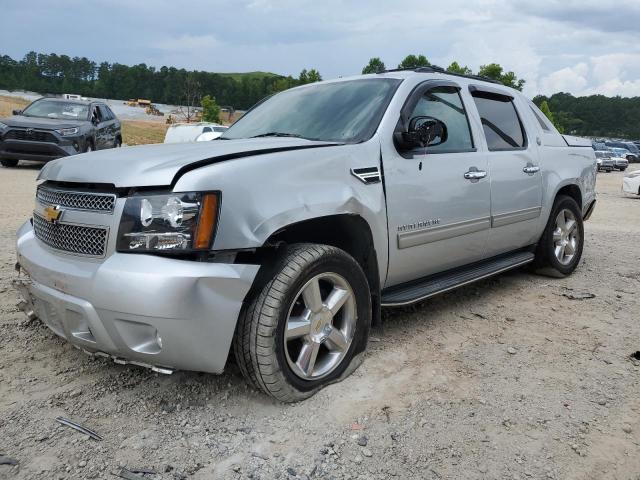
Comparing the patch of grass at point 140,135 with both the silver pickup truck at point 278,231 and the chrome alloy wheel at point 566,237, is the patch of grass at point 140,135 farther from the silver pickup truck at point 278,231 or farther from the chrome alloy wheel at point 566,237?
the silver pickup truck at point 278,231

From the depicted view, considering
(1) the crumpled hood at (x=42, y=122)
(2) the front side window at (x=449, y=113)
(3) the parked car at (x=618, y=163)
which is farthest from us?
(3) the parked car at (x=618, y=163)

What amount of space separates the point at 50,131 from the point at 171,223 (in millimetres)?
10949

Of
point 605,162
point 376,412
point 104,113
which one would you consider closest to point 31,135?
point 104,113

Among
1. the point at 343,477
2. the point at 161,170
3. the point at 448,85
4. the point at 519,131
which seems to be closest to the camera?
the point at 343,477

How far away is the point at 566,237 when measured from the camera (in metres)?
5.27

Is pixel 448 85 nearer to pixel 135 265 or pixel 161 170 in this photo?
pixel 161 170

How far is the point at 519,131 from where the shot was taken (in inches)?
183

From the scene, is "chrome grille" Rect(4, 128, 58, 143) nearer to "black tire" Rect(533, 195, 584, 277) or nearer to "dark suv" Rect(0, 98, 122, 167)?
"dark suv" Rect(0, 98, 122, 167)

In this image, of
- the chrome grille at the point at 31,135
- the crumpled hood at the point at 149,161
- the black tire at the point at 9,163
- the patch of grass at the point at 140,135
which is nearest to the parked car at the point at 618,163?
the patch of grass at the point at 140,135

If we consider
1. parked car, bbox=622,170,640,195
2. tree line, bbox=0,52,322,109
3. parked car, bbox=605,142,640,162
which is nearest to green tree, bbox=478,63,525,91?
parked car, bbox=605,142,640,162

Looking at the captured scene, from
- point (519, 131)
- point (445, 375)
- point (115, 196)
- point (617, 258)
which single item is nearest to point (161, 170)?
point (115, 196)

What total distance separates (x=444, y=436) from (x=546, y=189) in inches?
116

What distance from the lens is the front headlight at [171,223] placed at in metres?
2.37

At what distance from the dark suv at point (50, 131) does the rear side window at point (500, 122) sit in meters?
9.83
